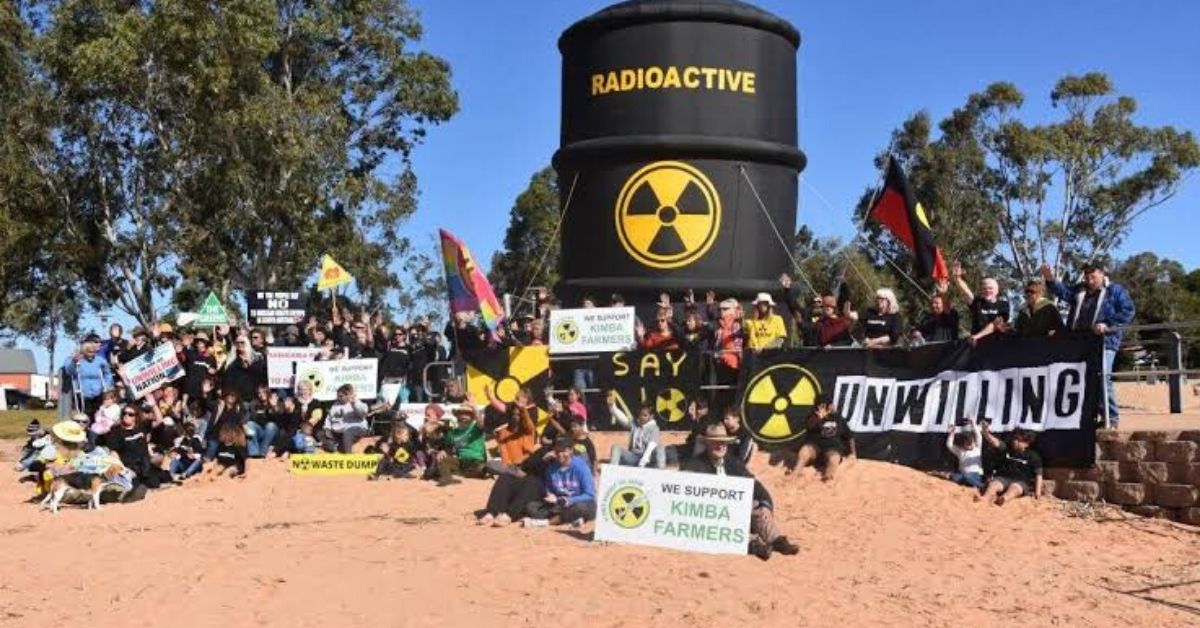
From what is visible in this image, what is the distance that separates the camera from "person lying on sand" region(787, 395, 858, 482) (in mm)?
12453

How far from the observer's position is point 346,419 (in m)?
16.0

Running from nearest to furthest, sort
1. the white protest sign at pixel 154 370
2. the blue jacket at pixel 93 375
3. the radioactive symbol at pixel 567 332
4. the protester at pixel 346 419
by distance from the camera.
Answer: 1. the radioactive symbol at pixel 567 332
2. the protester at pixel 346 419
3. the white protest sign at pixel 154 370
4. the blue jacket at pixel 93 375

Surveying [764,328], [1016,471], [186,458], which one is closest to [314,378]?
[186,458]

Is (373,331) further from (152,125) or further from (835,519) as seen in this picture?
(152,125)

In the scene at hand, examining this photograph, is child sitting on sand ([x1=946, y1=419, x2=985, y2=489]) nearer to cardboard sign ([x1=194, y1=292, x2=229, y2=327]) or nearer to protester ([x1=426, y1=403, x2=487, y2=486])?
protester ([x1=426, y1=403, x2=487, y2=486])

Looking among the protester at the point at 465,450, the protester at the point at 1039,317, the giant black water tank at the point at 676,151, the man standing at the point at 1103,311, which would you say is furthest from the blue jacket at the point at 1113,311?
the protester at the point at 465,450

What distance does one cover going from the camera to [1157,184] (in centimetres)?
3628

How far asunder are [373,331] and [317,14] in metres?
16.2

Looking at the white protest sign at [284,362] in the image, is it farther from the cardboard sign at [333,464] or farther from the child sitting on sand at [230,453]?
the cardboard sign at [333,464]

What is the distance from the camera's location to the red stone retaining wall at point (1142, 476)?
11133 millimetres

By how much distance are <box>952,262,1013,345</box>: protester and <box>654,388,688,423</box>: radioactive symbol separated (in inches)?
138

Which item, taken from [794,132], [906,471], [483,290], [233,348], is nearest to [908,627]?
[906,471]

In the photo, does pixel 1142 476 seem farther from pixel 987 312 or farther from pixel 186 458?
pixel 186 458

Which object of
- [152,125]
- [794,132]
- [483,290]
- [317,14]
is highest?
[317,14]
